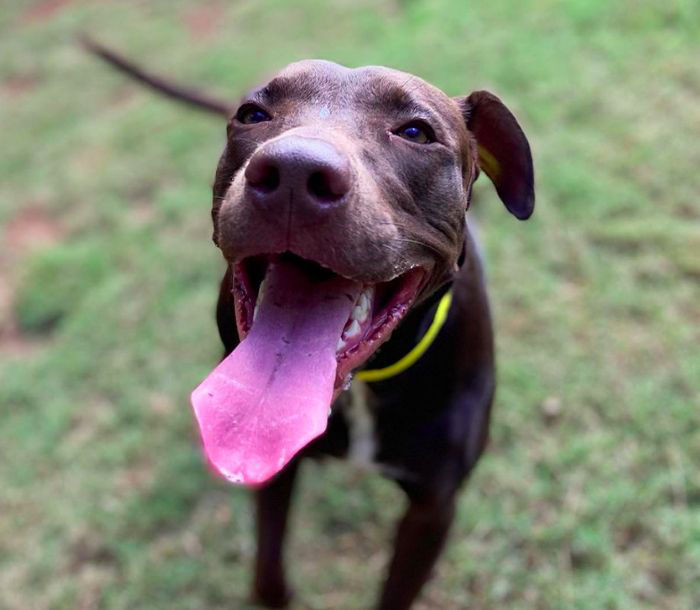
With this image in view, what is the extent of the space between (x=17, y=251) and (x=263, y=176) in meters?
4.15

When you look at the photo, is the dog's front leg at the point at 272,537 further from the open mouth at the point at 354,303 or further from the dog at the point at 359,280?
the open mouth at the point at 354,303

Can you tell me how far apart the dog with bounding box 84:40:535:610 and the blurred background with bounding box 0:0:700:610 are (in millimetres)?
847

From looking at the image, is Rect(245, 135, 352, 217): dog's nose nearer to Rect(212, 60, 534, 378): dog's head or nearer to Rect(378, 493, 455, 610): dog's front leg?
Rect(212, 60, 534, 378): dog's head

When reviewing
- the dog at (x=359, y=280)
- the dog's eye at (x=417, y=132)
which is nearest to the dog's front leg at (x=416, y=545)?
the dog at (x=359, y=280)

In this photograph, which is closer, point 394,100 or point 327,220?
point 327,220

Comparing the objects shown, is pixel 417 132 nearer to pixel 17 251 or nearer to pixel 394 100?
pixel 394 100

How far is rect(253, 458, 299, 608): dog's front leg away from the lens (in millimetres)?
2889

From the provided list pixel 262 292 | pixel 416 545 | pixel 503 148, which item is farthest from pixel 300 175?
pixel 416 545

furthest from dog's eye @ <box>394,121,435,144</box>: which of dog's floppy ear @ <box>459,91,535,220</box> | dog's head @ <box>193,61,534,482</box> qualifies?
dog's floppy ear @ <box>459,91,535,220</box>

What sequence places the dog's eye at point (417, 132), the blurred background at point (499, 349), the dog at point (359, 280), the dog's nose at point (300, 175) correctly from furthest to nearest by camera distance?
the blurred background at point (499, 349) < the dog's eye at point (417, 132) < the dog at point (359, 280) < the dog's nose at point (300, 175)

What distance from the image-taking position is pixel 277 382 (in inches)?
75.4

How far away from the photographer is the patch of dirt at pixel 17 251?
463 centimetres

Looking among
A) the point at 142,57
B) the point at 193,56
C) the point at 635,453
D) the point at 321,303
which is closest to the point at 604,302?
the point at 635,453

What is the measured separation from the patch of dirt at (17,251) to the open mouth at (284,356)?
2.98 m
